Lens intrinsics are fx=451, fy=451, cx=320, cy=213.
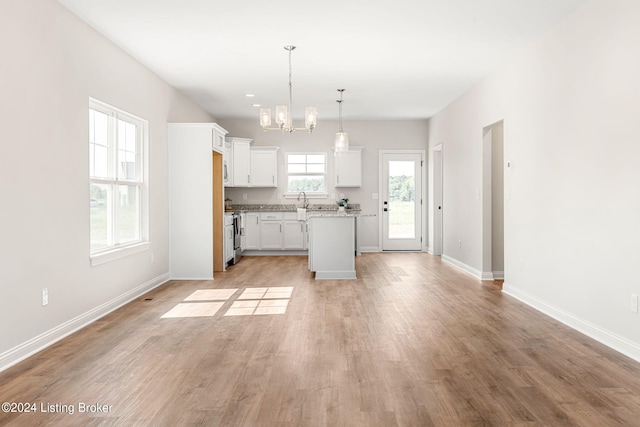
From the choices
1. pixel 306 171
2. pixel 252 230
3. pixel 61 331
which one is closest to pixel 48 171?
pixel 61 331

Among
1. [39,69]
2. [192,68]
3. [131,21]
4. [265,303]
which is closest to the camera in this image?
[39,69]

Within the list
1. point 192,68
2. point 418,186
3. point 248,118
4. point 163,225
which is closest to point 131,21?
point 192,68

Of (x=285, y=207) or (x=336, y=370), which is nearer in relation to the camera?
(x=336, y=370)

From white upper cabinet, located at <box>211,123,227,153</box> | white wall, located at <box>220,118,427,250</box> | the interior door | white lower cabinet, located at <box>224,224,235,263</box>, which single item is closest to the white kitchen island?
white lower cabinet, located at <box>224,224,235,263</box>

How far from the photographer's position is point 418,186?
953 cm

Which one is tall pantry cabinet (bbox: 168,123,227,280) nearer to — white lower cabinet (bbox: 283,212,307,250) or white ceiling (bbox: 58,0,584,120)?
white ceiling (bbox: 58,0,584,120)

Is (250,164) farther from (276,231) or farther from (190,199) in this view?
(190,199)

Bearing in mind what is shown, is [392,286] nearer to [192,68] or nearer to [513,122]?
[513,122]

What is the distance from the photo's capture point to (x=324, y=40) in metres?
4.69

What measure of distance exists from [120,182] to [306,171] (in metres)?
4.99

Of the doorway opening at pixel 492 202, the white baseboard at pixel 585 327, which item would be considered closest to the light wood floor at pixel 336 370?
the white baseboard at pixel 585 327

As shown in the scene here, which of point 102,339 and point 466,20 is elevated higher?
point 466,20

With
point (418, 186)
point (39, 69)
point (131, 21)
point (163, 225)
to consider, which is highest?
point (131, 21)

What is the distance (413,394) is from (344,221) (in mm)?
3954
